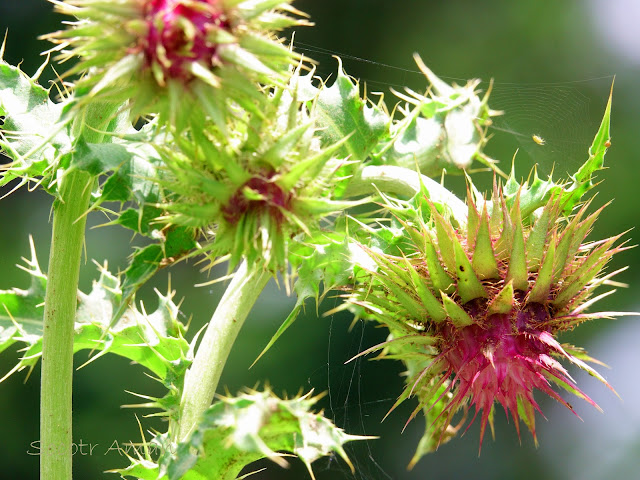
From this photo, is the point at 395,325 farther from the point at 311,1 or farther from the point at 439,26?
the point at 439,26

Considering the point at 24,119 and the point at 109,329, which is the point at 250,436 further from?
the point at 24,119

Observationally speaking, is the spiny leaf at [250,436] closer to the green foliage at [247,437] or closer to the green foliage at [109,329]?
the green foliage at [247,437]

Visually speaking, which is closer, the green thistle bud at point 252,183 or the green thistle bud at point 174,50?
the green thistle bud at point 174,50

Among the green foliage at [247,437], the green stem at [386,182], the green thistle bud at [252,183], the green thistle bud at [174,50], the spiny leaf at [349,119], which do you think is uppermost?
the spiny leaf at [349,119]

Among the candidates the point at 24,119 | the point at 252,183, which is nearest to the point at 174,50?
the point at 252,183

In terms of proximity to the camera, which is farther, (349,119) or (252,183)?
(349,119)

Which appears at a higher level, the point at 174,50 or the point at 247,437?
the point at 174,50

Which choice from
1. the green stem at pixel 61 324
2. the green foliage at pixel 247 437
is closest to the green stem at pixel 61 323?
the green stem at pixel 61 324
